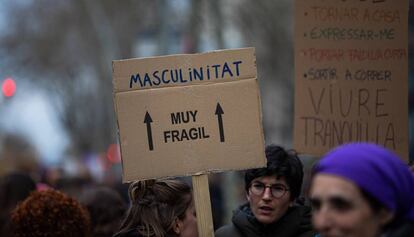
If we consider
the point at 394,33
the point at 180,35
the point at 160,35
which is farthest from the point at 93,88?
the point at 394,33

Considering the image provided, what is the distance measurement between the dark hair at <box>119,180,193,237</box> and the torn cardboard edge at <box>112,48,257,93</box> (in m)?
0.51

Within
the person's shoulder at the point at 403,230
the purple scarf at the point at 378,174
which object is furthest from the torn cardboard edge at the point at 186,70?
the person's shoulder at the point at 403,230

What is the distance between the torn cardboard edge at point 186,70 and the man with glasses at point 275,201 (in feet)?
1.87

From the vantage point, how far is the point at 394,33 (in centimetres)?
636

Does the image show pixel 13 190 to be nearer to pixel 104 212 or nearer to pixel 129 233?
pixel 104 212

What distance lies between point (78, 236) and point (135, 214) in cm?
31

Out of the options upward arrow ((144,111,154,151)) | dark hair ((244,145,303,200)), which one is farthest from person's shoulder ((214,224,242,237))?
upward arrow ((144,111,154,151))

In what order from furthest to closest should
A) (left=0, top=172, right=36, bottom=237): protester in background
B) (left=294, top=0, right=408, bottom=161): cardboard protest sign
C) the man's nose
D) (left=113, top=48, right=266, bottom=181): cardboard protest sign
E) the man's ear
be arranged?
(left=0, top=172, right=36, bottom=237): protester in background < (left=294, top=0, right=408, bottom=161): cardboard protest sign < the man's nose < (left=113, top=48, right=266, bottom=181): cardboard protest sign < the man's ear

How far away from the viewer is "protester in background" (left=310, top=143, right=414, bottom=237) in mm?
3576

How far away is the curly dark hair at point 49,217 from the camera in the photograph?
5332mm

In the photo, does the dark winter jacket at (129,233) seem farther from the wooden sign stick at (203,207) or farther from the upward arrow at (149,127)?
the upward arrow at (149,127)

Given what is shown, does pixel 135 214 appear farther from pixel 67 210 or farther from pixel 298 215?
pixel 298 215

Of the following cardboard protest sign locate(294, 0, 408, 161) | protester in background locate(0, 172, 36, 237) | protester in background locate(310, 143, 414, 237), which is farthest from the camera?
protester in background locate(0, 172, 36, 237)

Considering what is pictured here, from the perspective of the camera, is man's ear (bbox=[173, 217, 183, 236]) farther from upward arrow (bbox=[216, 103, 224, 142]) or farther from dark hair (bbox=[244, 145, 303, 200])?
dark hair (bbox=[244, 145, 303, 200])
